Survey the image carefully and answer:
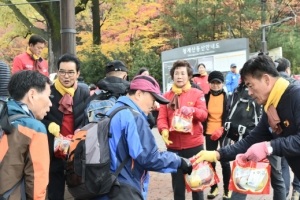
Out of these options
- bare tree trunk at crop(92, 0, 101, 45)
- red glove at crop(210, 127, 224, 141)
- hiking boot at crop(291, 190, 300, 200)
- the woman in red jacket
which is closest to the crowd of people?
the woman in red jacket

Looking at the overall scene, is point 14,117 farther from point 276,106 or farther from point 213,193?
point 213,193

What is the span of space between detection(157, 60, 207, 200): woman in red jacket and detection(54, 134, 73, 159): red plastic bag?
1.42 m

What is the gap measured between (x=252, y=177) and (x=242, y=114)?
5.44 feet

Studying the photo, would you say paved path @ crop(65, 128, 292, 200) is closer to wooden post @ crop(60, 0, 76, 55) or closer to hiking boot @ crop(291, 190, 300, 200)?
hiking boot @ crop(291, 190, 300, 200)

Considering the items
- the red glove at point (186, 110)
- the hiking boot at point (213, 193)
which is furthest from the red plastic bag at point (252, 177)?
the hiking boot at point (213, 193)

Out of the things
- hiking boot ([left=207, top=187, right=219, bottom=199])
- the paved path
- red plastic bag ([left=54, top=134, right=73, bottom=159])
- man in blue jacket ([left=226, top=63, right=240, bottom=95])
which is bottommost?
the paved path

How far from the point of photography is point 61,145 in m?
3.69

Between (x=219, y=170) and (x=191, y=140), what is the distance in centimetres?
288

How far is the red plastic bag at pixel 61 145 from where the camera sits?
368cm

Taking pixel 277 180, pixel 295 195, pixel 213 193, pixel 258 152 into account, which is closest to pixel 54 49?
pixel 213 193

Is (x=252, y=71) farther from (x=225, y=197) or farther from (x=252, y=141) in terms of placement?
(x=225, y=197)

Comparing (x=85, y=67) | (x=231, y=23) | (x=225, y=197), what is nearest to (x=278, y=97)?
(x=225, y=197)

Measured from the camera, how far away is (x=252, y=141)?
3420 mm

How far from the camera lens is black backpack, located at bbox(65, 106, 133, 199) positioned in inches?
102
